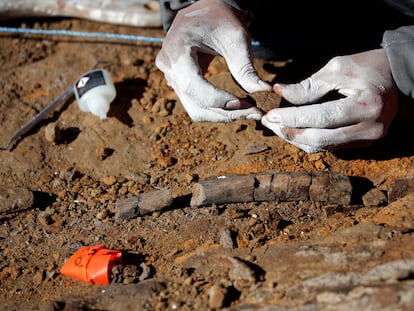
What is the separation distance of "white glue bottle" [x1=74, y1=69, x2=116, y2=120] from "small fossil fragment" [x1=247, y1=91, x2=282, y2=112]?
36.6 inches

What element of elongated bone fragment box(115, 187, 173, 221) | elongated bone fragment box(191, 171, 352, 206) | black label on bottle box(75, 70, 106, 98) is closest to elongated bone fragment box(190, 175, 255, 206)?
elongated bone fragment box(191, 171, 352, 206)

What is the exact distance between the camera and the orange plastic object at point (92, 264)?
1.88 metres

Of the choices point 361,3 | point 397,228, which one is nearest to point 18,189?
point 397,228

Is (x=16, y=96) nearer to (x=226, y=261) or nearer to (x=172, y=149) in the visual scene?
(x=172, y=149)

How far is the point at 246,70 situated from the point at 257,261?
789mm

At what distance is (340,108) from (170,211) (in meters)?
0.79

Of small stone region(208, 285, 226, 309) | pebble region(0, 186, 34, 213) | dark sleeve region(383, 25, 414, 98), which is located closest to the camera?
small stone region(208, 285, 226, 309)

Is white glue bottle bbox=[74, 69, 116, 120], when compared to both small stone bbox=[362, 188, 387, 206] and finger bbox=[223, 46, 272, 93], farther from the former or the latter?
small stone bbox=[362, 188, 387, 206]

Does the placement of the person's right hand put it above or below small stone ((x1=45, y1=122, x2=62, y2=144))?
above

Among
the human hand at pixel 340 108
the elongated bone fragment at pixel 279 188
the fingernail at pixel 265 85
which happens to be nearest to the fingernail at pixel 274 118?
the human hand at pixel 340 108

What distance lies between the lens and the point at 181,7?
246cm

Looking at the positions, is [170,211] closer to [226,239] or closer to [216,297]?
[226,239]

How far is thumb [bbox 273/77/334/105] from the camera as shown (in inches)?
82.5

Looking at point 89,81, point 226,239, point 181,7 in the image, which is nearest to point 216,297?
point 226,239
